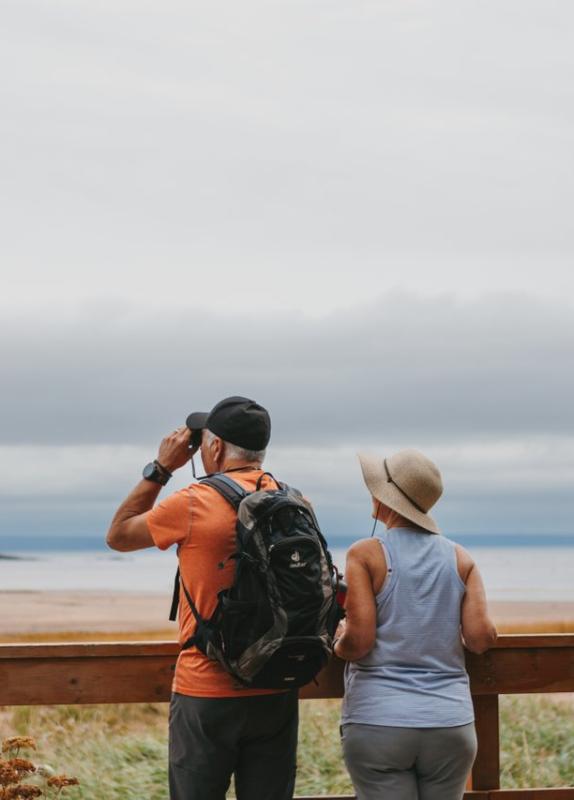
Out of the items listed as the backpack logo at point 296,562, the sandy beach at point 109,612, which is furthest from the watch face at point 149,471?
the sandy beach at point 109,612

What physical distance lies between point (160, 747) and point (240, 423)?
428cm

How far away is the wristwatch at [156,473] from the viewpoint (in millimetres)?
3994

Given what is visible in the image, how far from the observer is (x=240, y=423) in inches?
156

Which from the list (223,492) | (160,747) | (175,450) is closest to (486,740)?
(223,492)

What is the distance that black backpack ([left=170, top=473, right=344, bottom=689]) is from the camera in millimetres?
3656

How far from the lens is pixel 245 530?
12.1ft

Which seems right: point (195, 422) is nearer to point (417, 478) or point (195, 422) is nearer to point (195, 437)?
point (195, 437)

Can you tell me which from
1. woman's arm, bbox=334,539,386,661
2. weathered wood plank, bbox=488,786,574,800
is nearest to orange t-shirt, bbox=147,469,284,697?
woman's arm, bbox=334,539,386,661

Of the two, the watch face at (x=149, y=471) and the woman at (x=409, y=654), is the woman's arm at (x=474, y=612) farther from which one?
the watch face at (x=149, y=471)

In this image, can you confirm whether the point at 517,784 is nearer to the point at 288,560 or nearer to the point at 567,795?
the point at 567,795

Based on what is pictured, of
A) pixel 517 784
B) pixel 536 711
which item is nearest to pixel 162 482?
pixel 517 784

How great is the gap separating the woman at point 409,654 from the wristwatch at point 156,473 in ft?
2.30

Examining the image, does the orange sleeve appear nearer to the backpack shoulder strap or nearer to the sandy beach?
the backpack shoulder strap

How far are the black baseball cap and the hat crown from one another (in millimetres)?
489
